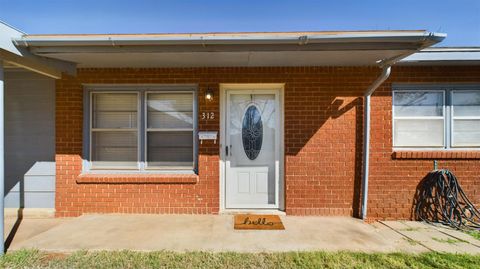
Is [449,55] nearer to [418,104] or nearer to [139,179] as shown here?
[418,104]

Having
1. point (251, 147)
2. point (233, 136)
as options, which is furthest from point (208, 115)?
point (251, 147)

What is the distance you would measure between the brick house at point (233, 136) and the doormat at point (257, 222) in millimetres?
262

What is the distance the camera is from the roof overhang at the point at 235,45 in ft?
10.4

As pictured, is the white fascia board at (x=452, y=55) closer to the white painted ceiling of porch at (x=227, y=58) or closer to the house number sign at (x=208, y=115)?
the white painted ceiling of porch at (x=227, y=58)

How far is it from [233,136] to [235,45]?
5.99 ft

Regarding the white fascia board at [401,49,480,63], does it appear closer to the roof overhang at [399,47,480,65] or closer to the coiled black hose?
the roof overhang at [399,47,480,65]

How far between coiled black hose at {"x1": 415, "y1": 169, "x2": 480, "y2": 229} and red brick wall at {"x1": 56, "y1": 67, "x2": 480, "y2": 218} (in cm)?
17

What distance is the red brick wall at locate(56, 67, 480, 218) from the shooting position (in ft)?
14.6

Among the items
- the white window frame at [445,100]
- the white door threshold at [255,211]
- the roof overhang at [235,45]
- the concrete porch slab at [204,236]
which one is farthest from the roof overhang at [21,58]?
the white window frame at [445,100]

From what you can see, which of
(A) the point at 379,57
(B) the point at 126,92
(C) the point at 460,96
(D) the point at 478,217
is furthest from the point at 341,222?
(B) the point at 126,92

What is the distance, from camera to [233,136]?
4699 millimetres

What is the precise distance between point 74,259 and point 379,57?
495 cm

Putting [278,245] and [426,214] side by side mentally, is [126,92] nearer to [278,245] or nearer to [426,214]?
[278,245]

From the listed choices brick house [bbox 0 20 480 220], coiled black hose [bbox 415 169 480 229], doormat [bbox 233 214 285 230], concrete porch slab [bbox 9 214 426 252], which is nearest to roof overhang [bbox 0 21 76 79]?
brick house [bbox 0 20 480 220]
